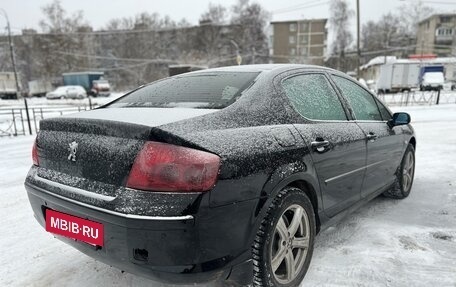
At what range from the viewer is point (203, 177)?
1790 millimetres

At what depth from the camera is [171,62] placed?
64625 millimetres

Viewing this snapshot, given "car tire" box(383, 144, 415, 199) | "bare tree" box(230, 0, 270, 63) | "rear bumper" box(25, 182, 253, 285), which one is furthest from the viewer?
"bare tree" box(230, 0, 270, 63)

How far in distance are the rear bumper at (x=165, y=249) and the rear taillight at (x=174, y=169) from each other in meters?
0.16

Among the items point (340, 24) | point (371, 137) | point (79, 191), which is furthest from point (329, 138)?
point (340, 24)

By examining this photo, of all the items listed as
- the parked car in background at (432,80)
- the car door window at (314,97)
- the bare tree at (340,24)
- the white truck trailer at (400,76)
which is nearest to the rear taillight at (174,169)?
the car door window at (314,97)

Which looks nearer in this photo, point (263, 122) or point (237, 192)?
point (237, 192)

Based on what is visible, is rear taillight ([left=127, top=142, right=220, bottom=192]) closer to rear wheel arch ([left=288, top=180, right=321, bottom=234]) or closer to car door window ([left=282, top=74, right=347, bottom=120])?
rear wheel arch ([left=288, top=180, right=321, bottom=234])

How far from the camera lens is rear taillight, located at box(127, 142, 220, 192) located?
1783 mm

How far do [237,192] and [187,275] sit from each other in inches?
19.2

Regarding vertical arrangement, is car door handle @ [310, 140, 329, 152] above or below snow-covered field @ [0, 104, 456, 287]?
above

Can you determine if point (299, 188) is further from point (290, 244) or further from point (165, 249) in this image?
point (165, 249)

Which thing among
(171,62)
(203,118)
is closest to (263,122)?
(203,118)

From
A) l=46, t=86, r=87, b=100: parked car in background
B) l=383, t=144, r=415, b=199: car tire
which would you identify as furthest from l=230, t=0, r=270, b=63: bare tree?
l=383, t=144, r=415, b=199: car tire

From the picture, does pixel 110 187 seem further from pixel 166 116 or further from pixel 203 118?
pixel 203 118
